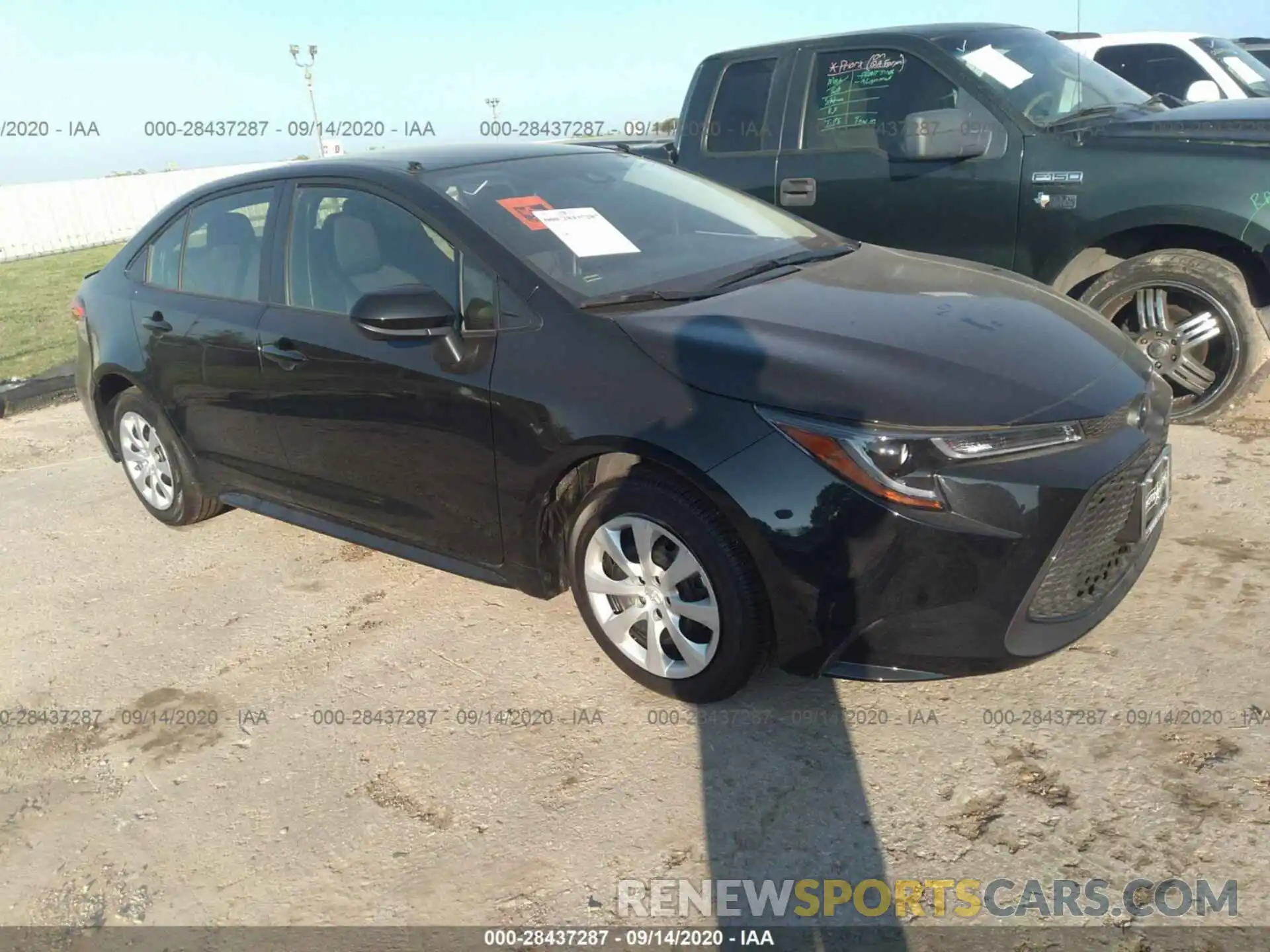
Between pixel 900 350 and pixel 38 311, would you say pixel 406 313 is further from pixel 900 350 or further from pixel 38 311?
pixel 38 311

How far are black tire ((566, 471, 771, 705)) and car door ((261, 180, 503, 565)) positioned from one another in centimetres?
48

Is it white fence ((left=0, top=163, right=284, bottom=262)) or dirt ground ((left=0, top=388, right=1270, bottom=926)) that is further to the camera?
white fence ((left=0, top=163, right=284, bottom=262))

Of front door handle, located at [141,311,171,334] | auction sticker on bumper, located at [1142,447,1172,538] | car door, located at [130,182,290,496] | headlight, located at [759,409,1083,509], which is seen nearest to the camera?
headlight, located at [759,409,1083,509]

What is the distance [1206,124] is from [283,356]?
4225 millimetres

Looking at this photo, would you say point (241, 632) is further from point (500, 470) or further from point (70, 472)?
point (70, 472)

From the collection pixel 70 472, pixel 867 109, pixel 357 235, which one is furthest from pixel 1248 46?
pixel 70 472

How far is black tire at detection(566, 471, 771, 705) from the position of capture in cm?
279

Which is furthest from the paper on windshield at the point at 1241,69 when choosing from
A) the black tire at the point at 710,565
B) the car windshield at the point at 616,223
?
the black tire at the point at 710,565

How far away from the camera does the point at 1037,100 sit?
5.24 m

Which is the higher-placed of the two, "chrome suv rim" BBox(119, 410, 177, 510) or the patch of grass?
"chrome suv rim" BBox(119, 410, 177, 510)
